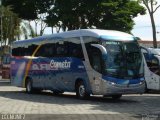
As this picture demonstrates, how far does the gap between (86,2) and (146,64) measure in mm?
14550

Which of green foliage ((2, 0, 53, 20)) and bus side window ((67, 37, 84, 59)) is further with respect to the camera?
green foliage ((2, 0, 53, 20))

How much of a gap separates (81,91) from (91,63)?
5.50 feet

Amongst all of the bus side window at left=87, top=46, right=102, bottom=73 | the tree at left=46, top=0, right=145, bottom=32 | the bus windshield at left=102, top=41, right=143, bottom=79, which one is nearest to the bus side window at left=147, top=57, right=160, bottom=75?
the bus windshield at left=102, top=41, right=143, bottom=79

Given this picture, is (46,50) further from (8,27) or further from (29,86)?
(8,27)

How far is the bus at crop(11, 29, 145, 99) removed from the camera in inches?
883

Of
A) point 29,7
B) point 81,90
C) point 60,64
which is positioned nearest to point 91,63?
point 81,90

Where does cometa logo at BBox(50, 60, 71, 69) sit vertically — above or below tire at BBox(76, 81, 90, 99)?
above

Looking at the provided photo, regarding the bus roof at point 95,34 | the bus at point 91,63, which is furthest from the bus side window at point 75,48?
the bus roof at point 95,34

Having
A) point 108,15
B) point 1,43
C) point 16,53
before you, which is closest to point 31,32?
point 1,43

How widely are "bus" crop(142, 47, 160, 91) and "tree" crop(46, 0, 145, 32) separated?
1340cm

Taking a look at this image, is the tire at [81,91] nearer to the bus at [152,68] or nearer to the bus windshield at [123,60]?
the bus windshield at [123,60]

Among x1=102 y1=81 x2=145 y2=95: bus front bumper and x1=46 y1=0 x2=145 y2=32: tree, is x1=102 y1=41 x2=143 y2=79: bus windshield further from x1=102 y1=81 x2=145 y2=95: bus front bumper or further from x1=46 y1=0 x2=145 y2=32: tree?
x1=46 y1=0 x2=145 y2=32: tree

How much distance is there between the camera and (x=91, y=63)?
23.2 metres

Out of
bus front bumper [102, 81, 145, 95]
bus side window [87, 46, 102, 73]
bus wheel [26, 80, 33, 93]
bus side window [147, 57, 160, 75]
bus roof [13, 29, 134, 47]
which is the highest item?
bus roof [13, 29, 134, 47]
